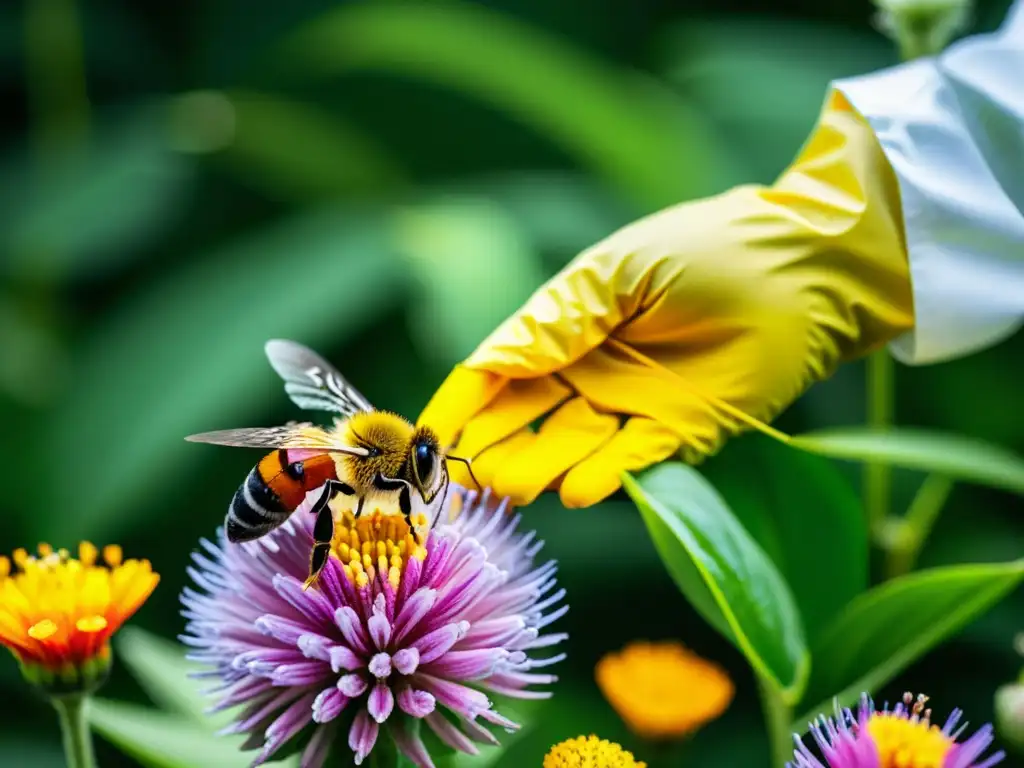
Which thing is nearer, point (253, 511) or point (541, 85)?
point (253, 511)

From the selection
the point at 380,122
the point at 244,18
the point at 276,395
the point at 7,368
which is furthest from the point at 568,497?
the point at 244,18

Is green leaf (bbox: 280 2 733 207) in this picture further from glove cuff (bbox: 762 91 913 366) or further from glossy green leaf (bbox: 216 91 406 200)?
glove cuff (bbox: 762 91 913 366)

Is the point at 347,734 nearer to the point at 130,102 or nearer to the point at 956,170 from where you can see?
the point at 956,170

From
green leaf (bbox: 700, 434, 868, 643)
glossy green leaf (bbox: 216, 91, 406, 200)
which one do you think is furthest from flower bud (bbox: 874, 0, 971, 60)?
glossy green leaf (bbox: 216, 91, 406, 200)

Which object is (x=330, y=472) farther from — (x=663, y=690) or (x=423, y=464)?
(x=663, y=690)

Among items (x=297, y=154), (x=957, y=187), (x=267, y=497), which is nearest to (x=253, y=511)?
(x=267, y=497)

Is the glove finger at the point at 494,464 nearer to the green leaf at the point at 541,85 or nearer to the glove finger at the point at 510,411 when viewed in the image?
the glove finger at the point at 510,411
